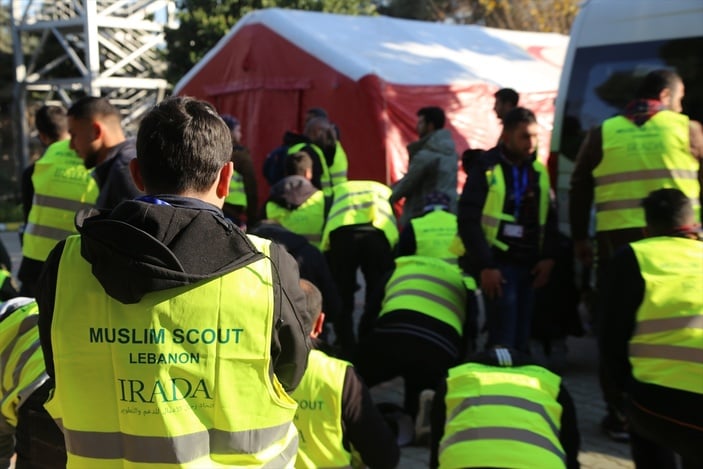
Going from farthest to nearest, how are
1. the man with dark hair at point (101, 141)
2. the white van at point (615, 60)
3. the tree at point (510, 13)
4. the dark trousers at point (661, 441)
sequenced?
the tree at point (510, 13) < the white van at point (615, 60) < the man with dark hair at point (101, 141) < the dark trousers at point (661, 441)

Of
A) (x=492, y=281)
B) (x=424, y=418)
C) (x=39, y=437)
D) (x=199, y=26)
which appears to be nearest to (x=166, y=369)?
(x=39, y=437)

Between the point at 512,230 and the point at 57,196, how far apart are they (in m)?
2.59

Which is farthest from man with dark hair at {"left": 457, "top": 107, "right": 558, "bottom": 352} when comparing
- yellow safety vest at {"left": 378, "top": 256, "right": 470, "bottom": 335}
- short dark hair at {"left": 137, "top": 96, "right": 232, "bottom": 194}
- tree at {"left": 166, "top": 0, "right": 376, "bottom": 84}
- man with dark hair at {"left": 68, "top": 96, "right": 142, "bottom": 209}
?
tree at {"left": 166, "top": 0, "right": 376, "bottom": 84}

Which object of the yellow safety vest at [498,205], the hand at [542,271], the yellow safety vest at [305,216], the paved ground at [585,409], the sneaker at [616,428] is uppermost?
the yellow safety vest at [498,205]

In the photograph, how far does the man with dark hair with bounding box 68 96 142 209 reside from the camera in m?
4.09

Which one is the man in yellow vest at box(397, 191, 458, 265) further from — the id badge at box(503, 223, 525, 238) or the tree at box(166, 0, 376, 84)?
the tree at box(166, 0, 376, 84)

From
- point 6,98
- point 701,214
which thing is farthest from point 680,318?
point 6,98

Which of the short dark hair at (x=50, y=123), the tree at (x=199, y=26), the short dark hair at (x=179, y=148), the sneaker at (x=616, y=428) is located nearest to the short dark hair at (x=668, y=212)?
the sneaker at (x=616, y=428)

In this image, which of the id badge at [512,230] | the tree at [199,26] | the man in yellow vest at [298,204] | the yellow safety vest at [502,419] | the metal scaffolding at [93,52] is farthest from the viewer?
the metal scaffolding at [93,52]

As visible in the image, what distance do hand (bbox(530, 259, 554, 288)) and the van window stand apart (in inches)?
69.9

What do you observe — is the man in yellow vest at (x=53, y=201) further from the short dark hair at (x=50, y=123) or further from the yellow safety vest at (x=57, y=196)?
the short dark hair at (x=50, y=123)

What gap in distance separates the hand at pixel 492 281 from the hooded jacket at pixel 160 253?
9.60 feet

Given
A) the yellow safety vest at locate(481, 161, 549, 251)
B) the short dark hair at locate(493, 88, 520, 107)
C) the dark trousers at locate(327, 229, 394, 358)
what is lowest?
the dark trousers at locate(327, 229, 394, 358)

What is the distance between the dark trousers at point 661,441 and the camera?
3131mm
